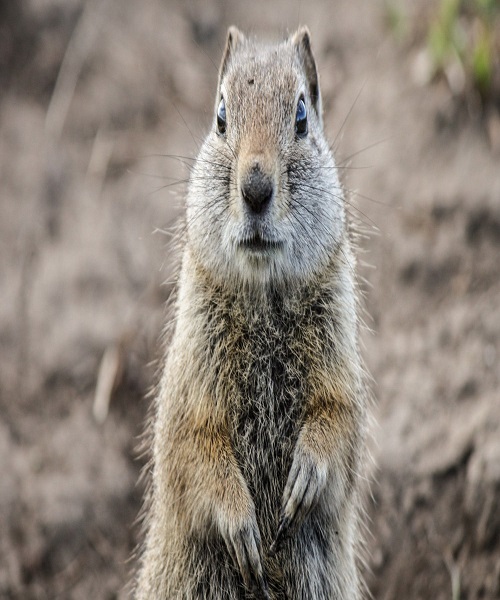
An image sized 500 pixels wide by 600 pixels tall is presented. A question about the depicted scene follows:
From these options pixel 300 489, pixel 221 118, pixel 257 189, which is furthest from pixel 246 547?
pixel 221 118

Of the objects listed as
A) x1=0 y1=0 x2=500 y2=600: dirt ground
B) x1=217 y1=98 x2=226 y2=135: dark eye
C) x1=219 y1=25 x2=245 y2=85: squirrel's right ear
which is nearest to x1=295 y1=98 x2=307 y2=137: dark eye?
x1=217 y1=98 x2=226 y2=135: dark eye

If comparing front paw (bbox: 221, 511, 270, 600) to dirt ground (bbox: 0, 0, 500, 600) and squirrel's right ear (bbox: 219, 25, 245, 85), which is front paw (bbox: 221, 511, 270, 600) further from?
squirrel's right ear (bbox: 219, 25, 245, 85)

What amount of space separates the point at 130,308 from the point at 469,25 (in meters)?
3.39

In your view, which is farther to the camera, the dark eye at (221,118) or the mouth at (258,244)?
the dark eye at (221,118)

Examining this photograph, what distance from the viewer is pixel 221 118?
13.2 feet

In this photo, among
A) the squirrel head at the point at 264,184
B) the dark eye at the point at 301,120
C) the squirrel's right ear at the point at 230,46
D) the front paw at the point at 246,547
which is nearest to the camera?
the squirrel head at the point at 264,184

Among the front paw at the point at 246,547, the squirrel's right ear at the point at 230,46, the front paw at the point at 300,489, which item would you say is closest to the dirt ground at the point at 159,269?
the squirrel's right ear at the point at 230,46

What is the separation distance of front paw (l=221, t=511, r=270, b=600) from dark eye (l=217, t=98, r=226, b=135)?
167 cm

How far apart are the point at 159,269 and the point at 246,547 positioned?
2535 mm

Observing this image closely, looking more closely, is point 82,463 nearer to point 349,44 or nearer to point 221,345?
point 221,345

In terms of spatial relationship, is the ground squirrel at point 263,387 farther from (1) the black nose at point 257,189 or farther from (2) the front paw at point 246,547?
(1) the black nose at point 257,189

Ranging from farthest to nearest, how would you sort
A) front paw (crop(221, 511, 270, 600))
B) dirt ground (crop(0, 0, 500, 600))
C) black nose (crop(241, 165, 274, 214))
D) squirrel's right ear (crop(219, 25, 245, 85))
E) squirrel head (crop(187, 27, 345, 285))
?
dirt ground (crop(0, 0, 500, 600)), squirrel's right ear (crop(219, 25, 245, 85)), front paw (crop(221, 511, 270, 600)), squirrel head (crop(187, 27, 345, 285)), black nose (crop(241, 165, 274, 214))

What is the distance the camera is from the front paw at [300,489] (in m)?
3.88

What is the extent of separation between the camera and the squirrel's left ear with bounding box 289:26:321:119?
175 inches
